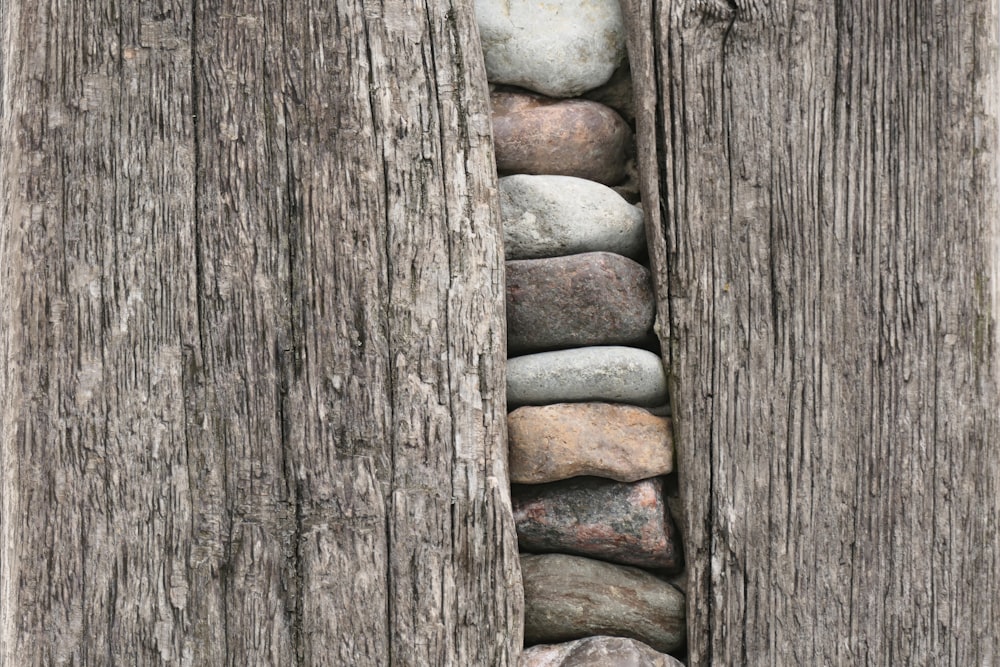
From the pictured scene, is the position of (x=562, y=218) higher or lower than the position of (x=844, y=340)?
higher

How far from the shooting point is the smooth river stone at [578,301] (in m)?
1.39

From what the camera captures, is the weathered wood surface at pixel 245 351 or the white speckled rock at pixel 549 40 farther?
the white speckled rock at pixel 549 40

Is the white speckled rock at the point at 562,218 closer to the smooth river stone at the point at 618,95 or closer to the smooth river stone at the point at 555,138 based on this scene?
the smooth river stone at the point at 555,138

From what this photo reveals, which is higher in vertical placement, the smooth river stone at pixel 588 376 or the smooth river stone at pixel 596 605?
the smooth river stone at pixel 588 376

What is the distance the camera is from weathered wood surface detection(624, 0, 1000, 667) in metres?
1.34

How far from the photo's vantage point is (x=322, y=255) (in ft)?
4.40

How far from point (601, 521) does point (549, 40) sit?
901 millimetres

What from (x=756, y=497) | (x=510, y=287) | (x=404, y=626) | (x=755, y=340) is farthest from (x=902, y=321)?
(x=404, y=626)

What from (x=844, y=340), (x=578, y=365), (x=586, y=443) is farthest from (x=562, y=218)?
(x=844, y=340)

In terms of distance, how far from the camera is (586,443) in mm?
1367

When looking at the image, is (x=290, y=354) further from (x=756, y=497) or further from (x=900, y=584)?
(x=900, y=584)

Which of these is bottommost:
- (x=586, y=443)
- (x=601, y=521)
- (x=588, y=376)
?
(x=601, y=521)

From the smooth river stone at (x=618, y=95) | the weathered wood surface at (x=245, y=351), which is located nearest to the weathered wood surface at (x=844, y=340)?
the smooth river stone at (x=618, y=95)

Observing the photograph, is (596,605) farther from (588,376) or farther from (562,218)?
(562,218)
